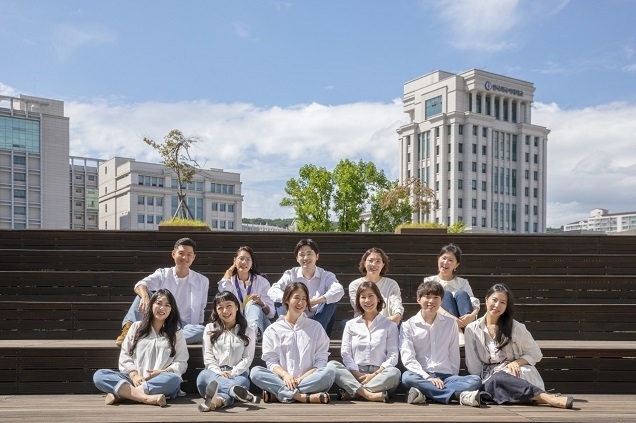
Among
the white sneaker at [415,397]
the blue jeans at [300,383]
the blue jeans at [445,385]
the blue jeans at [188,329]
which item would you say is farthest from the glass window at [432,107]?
the blue jeans at [300,383]

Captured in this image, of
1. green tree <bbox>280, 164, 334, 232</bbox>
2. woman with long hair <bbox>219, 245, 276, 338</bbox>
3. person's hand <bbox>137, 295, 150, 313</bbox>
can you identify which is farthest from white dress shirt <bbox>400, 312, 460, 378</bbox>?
green tree <bbox>280, 164, 334, 232</bbox>

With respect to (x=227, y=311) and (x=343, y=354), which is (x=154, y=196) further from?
(x=343, y=354)

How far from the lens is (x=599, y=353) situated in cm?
479

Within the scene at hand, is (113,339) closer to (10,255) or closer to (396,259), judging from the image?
(10,255)

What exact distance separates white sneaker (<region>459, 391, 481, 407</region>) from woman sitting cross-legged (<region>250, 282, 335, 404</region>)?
939 mm

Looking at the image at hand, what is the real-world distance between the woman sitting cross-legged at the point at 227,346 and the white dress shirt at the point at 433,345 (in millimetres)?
1219

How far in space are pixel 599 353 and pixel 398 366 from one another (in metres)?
1.66

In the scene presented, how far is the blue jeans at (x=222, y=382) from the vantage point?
4.08m

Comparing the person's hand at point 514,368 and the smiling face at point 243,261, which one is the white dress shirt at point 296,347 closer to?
the smiling face at point 243,261

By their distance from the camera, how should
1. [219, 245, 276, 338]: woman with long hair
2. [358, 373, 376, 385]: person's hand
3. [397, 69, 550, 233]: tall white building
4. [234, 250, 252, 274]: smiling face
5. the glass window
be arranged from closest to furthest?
1. [358, 373, 376, 385]: person's hand
2. [219, 245, 276, 338]: woman with long hair
3. [234, 250, 252, 274]: smiling face
4. [397, 69, 550, 233]: tall white building
5. the glass window

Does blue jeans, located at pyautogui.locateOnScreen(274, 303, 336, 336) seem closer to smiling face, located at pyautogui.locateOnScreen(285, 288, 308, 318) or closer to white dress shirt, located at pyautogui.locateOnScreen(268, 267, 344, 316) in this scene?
white dress shirt, located at pyautogui.locateOnScreen(268, 267, 344, 316)

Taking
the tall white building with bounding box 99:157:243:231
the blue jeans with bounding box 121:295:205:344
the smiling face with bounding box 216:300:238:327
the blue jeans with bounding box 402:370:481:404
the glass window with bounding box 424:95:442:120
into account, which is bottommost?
the blue jeans with bounding box 402:370:481:404

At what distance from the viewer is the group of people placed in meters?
4.19

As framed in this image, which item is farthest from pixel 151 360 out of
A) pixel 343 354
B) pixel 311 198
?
pixel 311 198
